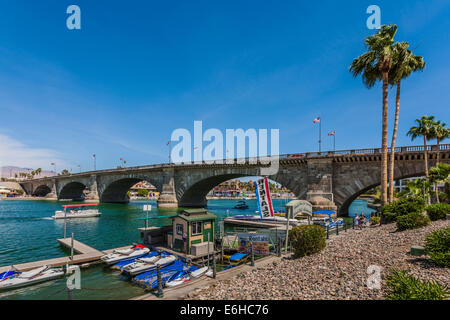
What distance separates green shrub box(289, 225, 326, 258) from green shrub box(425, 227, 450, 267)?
187 inches

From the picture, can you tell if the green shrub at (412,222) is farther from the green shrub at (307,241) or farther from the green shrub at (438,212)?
the green shrub at (307,241)

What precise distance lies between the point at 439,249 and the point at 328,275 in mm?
4572

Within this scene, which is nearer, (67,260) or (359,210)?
(67,260)

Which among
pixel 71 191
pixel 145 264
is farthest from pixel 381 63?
pixel 71 191

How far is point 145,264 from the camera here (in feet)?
54.9

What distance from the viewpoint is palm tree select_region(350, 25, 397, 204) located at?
23.3 meters

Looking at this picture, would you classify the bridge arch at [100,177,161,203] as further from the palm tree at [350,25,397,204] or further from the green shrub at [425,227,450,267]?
the green shrub at [425,227,450,267]

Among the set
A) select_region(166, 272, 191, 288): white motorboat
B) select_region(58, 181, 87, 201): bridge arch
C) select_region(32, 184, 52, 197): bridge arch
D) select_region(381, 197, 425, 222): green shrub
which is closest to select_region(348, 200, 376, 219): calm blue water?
select_region(381, 197, 425, 222): green shrub

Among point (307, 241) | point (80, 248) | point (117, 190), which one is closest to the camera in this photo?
point (307, 241)

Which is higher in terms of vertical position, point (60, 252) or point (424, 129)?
point (424, 129)

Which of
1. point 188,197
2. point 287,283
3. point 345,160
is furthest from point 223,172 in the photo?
Answer: point 287,283

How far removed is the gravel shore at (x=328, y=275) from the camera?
819 cm

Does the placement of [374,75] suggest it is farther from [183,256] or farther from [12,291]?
[12,291]

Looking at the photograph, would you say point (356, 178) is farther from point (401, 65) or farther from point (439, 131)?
point (401, 65)
